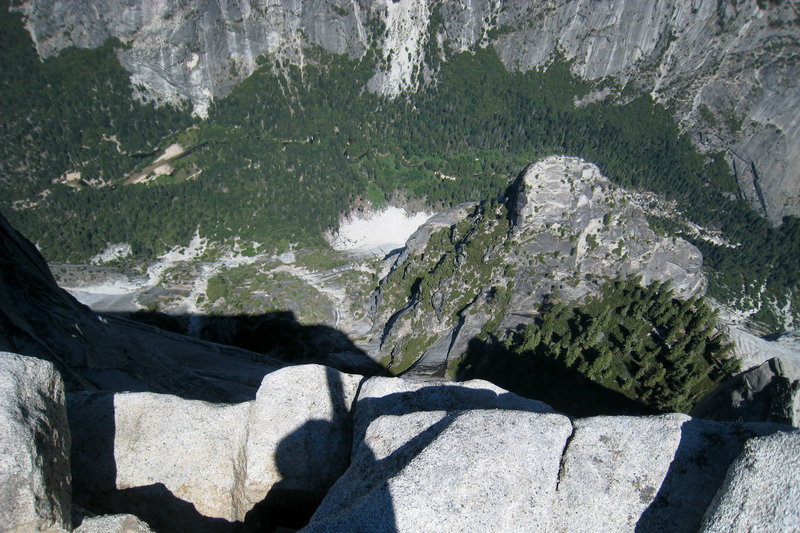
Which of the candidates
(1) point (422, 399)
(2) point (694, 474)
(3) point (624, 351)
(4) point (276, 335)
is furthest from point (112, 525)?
(4) point (276, 335)

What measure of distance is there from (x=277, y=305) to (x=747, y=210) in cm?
13438

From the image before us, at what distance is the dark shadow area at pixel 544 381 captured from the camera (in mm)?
43219

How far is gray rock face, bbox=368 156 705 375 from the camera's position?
6303 cm

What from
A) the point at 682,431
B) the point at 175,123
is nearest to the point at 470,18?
the point at 175,123

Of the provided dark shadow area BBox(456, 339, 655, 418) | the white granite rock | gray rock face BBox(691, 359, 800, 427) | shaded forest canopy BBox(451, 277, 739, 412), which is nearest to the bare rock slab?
gray rock face BBox(691, 359, 800, 427)

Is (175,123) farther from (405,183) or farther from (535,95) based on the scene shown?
(535,95)

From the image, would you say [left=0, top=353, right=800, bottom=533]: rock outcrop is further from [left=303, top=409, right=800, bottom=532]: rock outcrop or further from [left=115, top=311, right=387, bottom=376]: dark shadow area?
[left=115, top=311, right=387, bottom=376]: dark shadow area

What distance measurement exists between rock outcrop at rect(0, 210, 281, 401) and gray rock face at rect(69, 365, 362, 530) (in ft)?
22.4

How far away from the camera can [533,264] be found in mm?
66125

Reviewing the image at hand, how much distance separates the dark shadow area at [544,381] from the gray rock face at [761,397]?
14.3 m

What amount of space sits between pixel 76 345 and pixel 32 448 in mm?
20047

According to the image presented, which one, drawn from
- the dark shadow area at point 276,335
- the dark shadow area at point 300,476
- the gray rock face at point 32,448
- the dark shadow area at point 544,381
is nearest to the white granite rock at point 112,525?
the gray rock face at point 32,448

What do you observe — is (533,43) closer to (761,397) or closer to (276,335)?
(276,335)

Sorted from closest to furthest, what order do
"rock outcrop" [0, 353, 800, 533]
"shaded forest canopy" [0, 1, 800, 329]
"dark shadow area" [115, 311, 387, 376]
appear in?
"rock outcrop" [0, 353, 800, 533] → "dark shadow area" [115, 311, 387, 376] → "shaded forest canopy" [0, 1, 800, 329]
